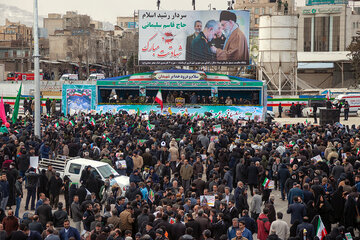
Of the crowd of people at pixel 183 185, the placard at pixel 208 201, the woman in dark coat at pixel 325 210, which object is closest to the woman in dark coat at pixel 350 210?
the crowd of people at pixel 183 185

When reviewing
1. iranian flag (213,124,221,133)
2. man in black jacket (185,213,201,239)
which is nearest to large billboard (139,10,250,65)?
iranian flag (213,124,221,133)

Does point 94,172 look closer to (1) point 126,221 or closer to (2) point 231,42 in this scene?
(1) point 126,221

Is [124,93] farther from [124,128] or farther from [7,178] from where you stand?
[7,178]

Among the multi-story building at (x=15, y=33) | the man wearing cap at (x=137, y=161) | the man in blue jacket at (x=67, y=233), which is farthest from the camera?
the multi-story building at (x=15, y=33)

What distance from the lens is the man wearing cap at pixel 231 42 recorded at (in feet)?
140

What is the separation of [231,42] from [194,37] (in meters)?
2.52

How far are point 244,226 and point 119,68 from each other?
88.3 m

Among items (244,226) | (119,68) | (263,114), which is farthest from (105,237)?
(119,68)

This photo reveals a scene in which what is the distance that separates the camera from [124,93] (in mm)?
43250

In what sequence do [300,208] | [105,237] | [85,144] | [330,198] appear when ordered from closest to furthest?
1. [105,237]
2. [300,208]
3. [330,198]
4. [85,144]

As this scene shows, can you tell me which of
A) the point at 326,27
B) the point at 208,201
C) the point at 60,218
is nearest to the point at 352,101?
the point at 208,201

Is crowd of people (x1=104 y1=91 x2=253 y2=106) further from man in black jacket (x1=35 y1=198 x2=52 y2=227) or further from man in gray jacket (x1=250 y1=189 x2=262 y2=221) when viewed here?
man in black jacket (x1=35 y1=198 x2=52 y2=227)

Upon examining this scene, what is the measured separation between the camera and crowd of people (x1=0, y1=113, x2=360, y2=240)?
11797 mm

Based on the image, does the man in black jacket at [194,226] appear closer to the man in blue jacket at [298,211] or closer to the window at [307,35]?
the man in blue jacket at [298,211]
